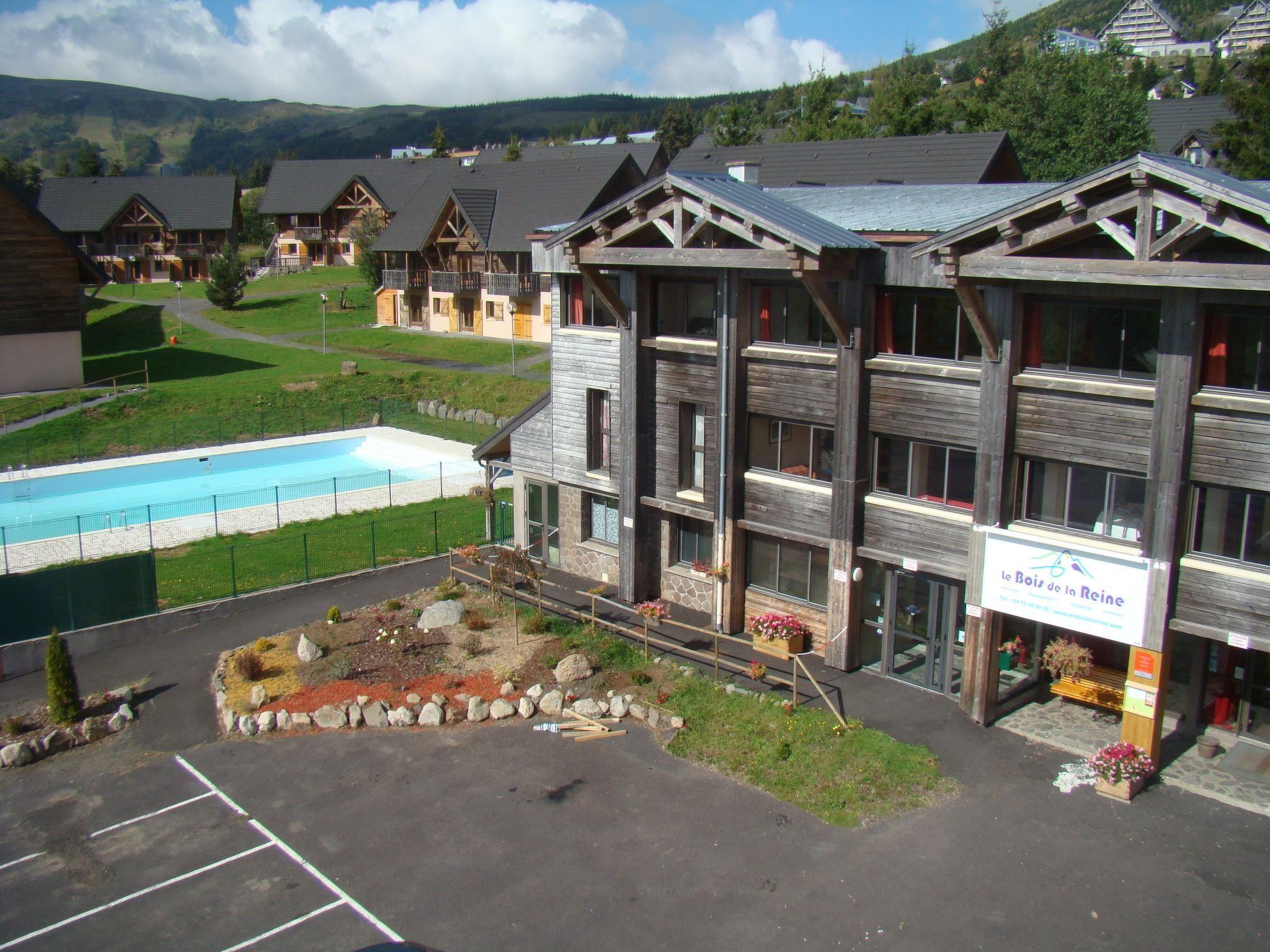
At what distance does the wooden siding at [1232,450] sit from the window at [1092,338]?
1.27 m

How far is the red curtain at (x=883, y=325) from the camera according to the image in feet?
65.8

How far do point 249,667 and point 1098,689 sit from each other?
1652cm

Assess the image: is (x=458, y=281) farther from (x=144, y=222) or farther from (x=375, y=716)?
(x=375, y=716)

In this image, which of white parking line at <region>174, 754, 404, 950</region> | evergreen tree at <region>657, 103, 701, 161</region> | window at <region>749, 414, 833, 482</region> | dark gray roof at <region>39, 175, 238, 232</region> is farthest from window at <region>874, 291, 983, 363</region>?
evergreen tree at <region>657, 103, 701, 161</region>

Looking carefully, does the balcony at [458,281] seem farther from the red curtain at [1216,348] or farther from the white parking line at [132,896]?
the red curtain at [1216,348]

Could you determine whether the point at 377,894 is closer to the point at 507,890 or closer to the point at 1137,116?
the point at 507,890

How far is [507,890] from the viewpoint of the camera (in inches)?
585

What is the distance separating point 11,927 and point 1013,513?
54.4 feet

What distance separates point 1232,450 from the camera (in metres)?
15.9

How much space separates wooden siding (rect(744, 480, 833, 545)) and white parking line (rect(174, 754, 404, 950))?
1112cm

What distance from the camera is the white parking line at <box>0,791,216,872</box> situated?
16.0 metres

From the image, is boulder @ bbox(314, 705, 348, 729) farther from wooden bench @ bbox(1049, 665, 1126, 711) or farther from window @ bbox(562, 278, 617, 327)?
wooden bench @ bbox(1049, 665, 1126, 711)

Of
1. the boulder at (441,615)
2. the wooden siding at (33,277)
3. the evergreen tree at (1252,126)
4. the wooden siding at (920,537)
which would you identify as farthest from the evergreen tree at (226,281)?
the wooden siding at (920,537)

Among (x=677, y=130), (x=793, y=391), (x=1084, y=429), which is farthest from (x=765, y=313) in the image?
(x=677, y=130)
